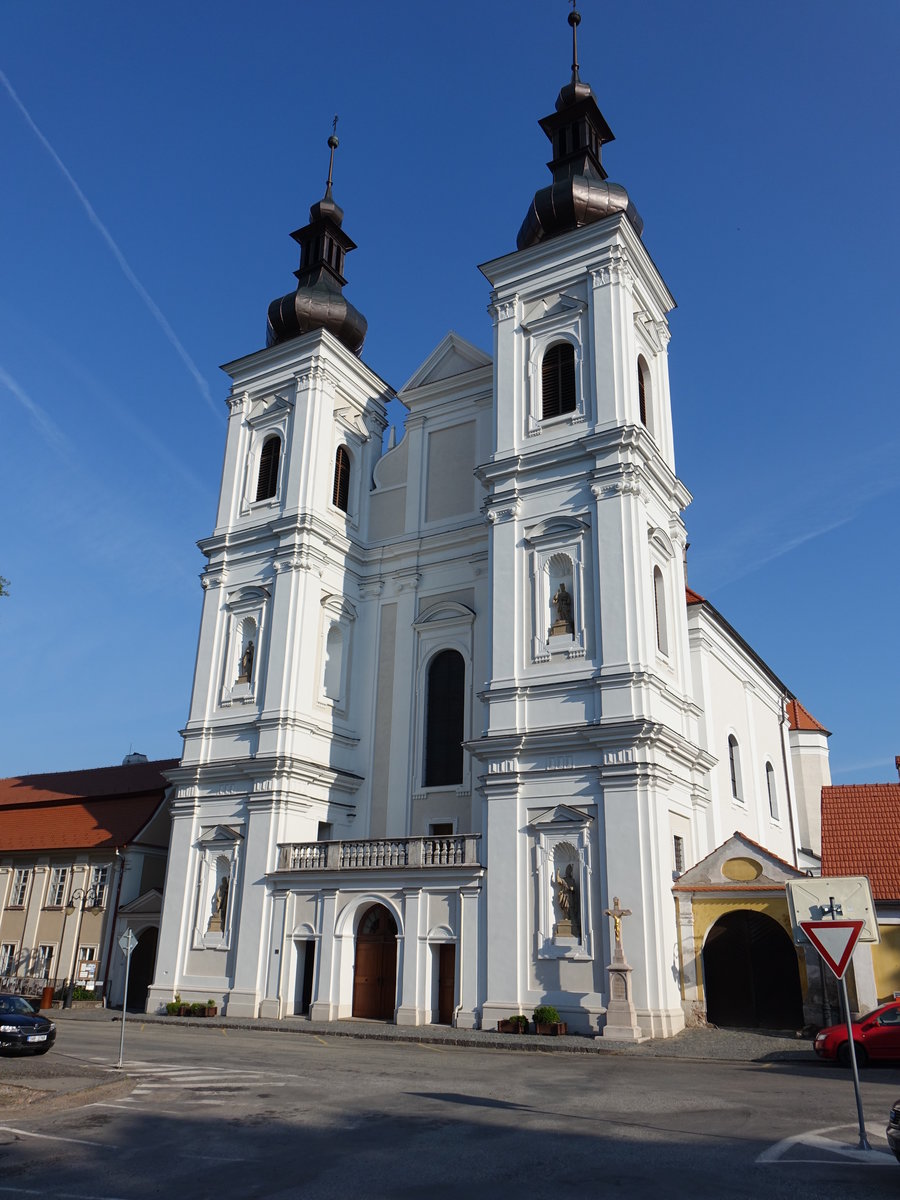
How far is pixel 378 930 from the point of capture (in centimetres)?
2608

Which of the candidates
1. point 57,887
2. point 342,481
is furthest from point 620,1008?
point 57,887

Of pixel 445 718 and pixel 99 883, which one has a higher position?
pixel 445 718

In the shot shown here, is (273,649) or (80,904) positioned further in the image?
(80,904)

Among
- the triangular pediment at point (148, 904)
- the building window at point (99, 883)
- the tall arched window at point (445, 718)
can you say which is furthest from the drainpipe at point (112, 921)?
the tall arched window at point (445, 718)

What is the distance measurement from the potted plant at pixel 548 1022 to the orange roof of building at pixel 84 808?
1743 centimetres

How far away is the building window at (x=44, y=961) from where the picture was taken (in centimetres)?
3425

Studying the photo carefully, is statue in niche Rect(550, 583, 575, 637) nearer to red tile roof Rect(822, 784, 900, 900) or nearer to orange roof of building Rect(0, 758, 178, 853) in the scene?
red tile roof Rect(822, 784, 900, 900)

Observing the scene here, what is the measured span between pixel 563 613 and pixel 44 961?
76.0 ft

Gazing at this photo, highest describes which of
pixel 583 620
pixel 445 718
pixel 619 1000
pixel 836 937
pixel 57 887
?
pixel 583 620

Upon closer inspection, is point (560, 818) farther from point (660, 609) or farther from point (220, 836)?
point (220, 836)

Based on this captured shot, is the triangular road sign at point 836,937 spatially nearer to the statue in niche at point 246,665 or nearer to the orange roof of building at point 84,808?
the statue in niche at point 246,665

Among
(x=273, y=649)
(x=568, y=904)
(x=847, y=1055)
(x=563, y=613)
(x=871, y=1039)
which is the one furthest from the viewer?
(x=273, y=649)

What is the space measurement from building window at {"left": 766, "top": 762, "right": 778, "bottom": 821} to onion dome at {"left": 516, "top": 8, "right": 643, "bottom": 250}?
21952mm

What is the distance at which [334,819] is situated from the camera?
98.5ft
